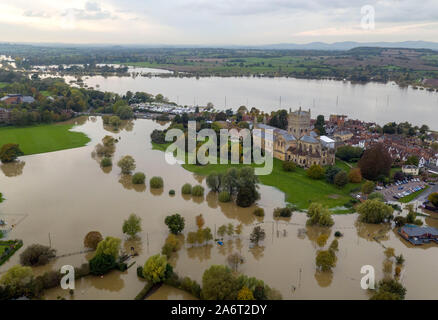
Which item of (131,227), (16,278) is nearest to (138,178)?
(131,227)

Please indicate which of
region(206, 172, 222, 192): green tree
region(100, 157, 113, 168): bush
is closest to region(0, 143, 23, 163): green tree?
region(100, 157, 113, 168): bush

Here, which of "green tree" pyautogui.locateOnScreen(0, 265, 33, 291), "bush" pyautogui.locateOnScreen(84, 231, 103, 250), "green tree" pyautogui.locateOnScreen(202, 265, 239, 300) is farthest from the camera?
"bush" pyautogui.locateOnScreen(84, 231, 103, 250)

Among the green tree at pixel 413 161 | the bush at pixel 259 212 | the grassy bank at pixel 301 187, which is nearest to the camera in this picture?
the bush at pixel 259 212

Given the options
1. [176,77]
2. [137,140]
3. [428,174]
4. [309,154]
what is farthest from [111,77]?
[428,174]

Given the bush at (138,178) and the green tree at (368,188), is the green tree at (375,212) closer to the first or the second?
the green tree at (368,188)

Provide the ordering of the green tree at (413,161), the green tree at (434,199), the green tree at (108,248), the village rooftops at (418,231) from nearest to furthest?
the green tree at (108,248) → the village rooftops at (418,231) → the green tree at (434,199) → the green tree at (413,161)

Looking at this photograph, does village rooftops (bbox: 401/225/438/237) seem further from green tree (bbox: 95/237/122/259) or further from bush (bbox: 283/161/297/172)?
green tree (bbox: 95/237/122/259)

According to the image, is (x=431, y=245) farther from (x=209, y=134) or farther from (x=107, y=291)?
(x=209, y=134)

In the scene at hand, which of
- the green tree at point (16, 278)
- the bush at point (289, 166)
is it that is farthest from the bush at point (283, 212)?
the green tree at point (16, 278)
